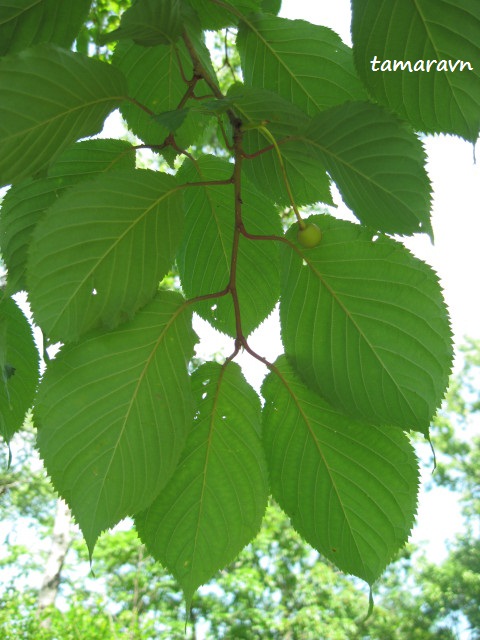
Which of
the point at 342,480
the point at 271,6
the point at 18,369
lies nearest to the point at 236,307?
the point at 342,480

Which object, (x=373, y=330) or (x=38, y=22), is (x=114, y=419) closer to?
(x=373, y=330)

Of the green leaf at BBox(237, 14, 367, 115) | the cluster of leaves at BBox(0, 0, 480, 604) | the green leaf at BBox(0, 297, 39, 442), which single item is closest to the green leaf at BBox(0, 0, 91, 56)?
the cluster of leaves at BBox(0, 0, 480, 604)

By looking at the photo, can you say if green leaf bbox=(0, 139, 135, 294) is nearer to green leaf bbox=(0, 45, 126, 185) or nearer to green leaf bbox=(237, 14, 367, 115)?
green leaf bbox=(0, 45, 126, 185)

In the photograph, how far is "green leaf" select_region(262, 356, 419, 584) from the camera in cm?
69

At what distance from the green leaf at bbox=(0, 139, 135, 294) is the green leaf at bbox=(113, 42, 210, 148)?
0.14 meters

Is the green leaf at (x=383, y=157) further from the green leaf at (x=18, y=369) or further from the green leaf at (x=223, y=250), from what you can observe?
the green leaf at (x=18, y=369)

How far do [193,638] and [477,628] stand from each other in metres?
6.72

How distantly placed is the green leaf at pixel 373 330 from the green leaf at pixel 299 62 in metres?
0.21

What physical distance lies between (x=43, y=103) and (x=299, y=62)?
0.37 m

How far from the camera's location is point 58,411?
618 mm

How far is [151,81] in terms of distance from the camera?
3.01 ft

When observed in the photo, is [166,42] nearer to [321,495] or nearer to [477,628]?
[321,495]

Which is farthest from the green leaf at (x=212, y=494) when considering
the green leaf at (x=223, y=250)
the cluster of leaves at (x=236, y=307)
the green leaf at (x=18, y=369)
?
the green leaf at (x=18, y=369)

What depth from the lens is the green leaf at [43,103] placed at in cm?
57
